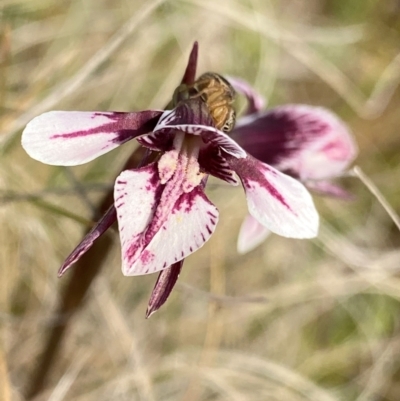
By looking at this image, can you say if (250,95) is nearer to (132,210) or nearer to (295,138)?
(295,138)

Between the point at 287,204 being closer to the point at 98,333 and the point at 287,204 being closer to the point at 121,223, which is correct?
the point at 121,223

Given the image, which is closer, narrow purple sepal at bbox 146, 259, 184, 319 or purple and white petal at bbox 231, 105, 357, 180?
narrow purple sepal at bbox 146, 259, 184, 319

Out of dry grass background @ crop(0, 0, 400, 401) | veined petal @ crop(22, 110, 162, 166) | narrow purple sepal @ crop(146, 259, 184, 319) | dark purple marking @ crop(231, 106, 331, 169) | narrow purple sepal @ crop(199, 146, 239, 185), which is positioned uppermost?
veined petal @ crop(22, 110, 162, 166)

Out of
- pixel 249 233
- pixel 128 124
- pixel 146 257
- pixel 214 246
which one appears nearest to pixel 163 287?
pixel 146 257

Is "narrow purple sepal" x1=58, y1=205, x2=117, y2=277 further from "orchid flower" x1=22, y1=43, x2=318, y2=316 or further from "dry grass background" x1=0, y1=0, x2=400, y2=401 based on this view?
"dry grass background" x1=0, y1=0, x2=400, y2=401

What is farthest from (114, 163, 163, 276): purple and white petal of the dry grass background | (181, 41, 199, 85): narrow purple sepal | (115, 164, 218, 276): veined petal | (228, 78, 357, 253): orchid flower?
the dry grass background

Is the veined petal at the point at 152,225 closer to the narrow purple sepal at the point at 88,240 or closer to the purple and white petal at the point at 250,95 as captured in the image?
the narrow purple sepal at the point at 88,240

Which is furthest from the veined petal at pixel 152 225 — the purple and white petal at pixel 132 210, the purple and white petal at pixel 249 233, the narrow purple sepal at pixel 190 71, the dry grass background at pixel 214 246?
the dry grass background at pixel 214 246
